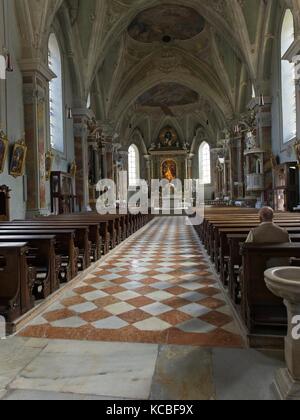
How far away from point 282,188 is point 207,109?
18.5 m

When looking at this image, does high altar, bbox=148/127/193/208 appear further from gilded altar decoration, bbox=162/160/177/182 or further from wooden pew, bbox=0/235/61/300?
wooden pew, bbox=0/235/61/300

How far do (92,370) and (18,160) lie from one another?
8.64 meters

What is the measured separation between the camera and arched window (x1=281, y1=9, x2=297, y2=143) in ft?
42.7

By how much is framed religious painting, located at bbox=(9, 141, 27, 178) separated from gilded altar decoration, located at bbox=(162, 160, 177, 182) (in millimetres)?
24052

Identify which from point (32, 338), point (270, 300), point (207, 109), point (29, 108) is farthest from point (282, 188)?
point (207, 109)

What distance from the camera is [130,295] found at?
4.56 m

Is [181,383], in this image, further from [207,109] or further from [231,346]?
[207,109]

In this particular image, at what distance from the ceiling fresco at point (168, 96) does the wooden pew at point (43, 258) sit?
24.4m

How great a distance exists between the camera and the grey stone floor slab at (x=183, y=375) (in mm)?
2232

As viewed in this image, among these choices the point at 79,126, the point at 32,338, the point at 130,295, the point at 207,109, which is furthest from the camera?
the point at 207,109

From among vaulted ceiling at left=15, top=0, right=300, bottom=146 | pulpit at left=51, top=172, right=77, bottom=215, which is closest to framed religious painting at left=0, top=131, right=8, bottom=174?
vaulted ceiling at left=15, top=0, right=300, bottom=146

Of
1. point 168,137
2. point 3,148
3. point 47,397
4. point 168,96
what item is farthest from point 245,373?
point 168,137

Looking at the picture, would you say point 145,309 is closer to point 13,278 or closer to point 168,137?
point 13,278

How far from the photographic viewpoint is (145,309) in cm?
400
